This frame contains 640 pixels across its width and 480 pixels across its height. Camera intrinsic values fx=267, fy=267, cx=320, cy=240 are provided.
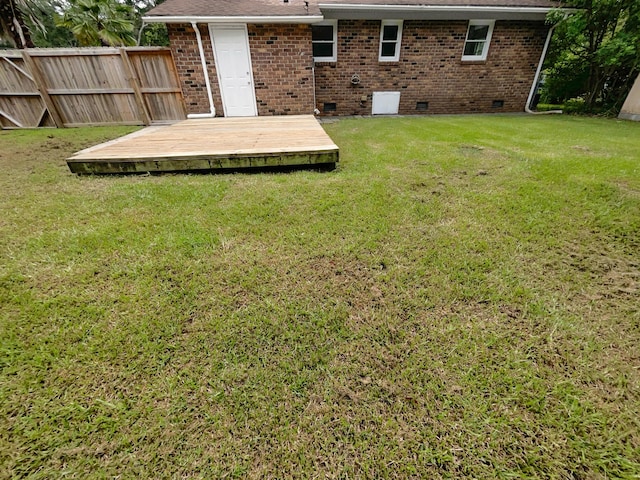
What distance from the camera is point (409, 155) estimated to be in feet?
13.5

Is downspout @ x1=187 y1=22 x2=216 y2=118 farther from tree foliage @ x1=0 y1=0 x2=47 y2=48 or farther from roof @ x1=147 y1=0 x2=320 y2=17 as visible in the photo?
tree foliage @ x1=0 y1=0 x2=47 y2=48

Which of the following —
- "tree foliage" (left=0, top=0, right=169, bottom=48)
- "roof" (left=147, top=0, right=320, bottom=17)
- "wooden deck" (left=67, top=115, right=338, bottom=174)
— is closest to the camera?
"wooden deck" (left=67, top=115, right=338, bottom=174)

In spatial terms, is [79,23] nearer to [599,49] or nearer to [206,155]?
[206,155]

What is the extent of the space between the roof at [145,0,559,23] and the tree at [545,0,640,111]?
0.91 metres

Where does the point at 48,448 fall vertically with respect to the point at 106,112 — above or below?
below

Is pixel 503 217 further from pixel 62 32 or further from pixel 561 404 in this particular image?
pixel 62 32

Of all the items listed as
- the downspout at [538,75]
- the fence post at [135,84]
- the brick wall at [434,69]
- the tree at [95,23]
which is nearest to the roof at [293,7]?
the brick wall at [434,69]

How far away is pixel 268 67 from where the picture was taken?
278 inches

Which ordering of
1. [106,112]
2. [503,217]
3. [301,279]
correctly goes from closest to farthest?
[301,279] → [503,217] → [106,112]

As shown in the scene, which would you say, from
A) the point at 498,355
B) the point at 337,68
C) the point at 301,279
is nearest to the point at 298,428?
the point at 301,279

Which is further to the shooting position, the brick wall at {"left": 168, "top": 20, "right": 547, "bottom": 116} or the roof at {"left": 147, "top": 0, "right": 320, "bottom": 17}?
the brick wall at {"left": 168, "top": 20, "right": 547, "bottom": 116}

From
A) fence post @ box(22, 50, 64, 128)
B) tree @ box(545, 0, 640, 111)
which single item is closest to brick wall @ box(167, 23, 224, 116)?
fence post @ box(22, 50, 64, 128)

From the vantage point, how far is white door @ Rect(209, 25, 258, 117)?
6.70 meters

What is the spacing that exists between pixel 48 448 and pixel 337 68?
963 cm
